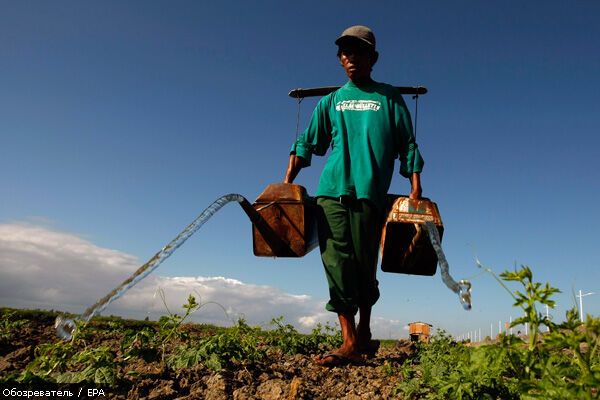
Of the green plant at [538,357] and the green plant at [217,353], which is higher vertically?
the green plant at [538,357]

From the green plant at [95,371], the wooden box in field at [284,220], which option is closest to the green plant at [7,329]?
the green plant at [95,371]

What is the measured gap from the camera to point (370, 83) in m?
4.57

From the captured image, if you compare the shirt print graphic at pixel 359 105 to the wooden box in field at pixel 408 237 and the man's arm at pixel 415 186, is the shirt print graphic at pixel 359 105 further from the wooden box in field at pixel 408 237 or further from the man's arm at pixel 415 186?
the wooden box in field at pixel 408 237

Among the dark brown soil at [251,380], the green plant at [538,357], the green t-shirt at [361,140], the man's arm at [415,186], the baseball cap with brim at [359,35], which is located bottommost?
the dark brown soil at [251,380]

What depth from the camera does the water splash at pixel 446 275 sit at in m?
2.47

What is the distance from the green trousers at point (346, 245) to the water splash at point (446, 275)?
0.53 meters

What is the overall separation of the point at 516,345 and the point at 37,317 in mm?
5937

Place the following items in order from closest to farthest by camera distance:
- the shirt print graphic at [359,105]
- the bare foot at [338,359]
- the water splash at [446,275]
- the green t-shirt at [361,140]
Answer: the water splash at [446,275]
the bare foot at [338,359]
the green t-shirt at [361,140]
the shirt print graphic at [359,105]

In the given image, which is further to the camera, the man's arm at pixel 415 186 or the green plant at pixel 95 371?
the man's arm at pixel 415 186

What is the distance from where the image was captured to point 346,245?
408cm

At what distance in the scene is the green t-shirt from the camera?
13.6 feet

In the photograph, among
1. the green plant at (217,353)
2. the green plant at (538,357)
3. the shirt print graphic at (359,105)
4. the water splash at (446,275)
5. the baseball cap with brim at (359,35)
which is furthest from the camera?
the shirt print graphic at (359,105)

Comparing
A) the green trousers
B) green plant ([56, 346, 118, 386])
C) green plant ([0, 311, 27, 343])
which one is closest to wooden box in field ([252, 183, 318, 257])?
the green trousers

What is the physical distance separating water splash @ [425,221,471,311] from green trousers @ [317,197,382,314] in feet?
1.75
